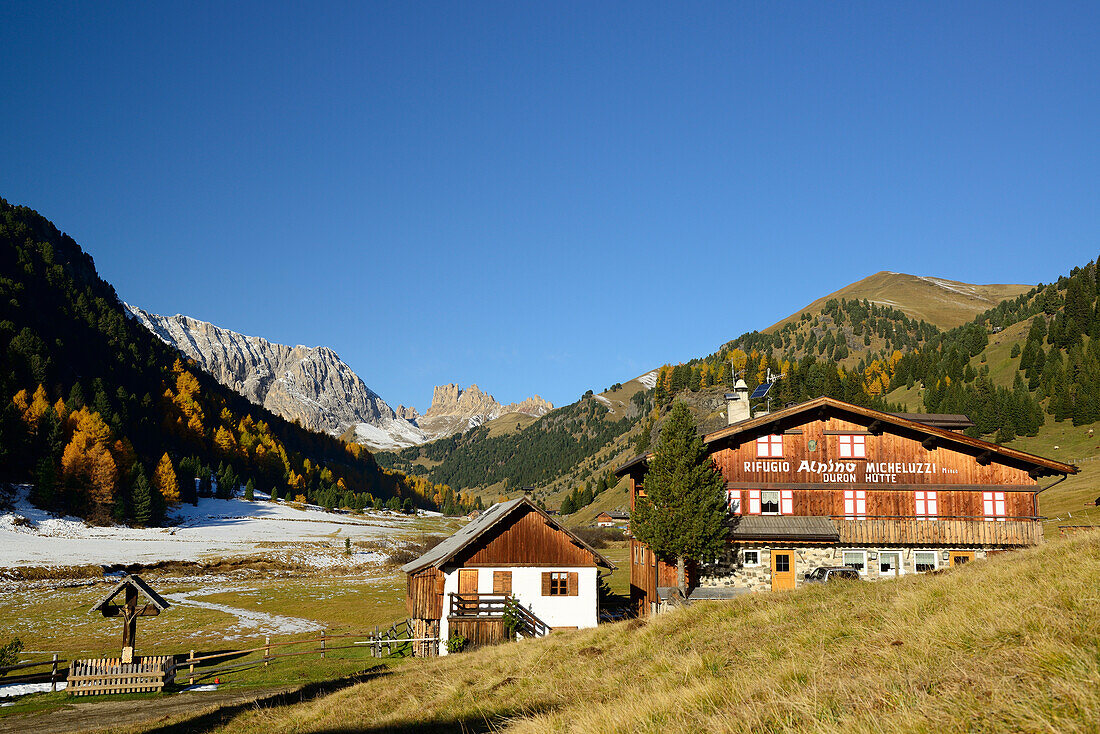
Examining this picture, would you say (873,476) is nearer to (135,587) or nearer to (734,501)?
(734,501)

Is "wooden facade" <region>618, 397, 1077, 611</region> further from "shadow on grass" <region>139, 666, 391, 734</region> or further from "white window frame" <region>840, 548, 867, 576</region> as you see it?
"shadow on grass" <region>139, 666, 391, 734</region>

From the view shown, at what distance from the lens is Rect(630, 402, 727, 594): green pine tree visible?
3675 centimetres

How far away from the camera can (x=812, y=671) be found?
409 inches

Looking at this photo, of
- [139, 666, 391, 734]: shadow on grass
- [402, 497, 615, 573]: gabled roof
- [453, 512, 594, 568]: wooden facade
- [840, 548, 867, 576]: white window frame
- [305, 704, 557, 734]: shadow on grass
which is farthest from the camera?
[840, 548, 867, 576]: white window frame

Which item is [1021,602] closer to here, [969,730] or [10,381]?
[969,730]

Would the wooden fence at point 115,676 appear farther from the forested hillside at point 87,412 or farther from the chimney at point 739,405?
the forested hillside at point 87,412

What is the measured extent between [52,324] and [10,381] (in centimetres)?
4101

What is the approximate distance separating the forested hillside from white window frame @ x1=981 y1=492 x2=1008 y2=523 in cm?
11897

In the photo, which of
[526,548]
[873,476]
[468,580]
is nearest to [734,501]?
[873,476]

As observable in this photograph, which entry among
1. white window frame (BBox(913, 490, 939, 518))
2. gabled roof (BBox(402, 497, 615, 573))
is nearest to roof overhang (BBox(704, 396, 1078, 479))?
white window frame (BBox(913, 490, 939, 518))

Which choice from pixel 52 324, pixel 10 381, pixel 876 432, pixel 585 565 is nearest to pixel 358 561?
pixel 585 565

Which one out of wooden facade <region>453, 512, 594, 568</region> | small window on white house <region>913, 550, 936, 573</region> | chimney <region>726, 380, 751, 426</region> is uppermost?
chimney <region>726, 380, 751, 426</region>

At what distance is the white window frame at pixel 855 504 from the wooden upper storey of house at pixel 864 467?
0.19 feet

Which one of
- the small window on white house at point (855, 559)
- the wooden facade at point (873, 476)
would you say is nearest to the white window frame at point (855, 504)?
the wooden facade at point (873, 476)
